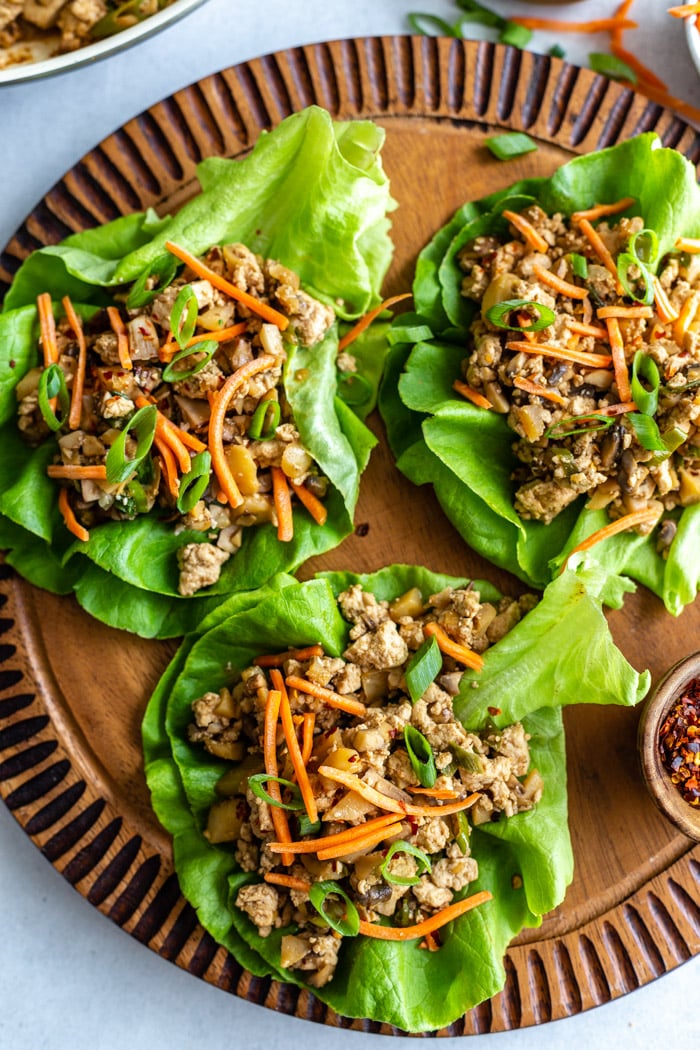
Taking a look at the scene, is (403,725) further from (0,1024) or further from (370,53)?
(370,53)

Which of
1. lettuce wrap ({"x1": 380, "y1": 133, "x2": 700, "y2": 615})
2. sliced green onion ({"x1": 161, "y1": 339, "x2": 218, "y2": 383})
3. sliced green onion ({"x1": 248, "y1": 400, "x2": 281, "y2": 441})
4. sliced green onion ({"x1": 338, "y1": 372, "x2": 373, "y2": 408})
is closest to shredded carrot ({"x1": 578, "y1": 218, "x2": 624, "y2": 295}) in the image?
lettuce wrap ({"x1": 380, "y1": 133, "x2": 700, "y2": 615})

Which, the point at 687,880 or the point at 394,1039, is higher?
the point at 687,880

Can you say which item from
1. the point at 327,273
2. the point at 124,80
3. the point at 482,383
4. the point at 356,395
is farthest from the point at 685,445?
the point at 124,80

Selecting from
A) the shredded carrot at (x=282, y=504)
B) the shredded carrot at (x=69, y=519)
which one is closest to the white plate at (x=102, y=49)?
the shredded carrot at (x=69, y=519)

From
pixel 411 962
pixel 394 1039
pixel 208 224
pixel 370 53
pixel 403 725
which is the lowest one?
pixel 394 1039

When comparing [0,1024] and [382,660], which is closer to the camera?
[382,660]

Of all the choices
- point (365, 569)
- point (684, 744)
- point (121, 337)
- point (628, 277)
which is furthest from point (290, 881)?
point (628, 277)

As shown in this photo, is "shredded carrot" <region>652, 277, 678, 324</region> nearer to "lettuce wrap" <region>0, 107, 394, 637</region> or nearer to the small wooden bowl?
"lettuce wrap" <region>0, 107, 394, 637</region>
